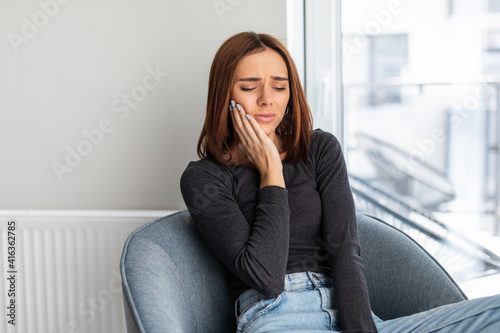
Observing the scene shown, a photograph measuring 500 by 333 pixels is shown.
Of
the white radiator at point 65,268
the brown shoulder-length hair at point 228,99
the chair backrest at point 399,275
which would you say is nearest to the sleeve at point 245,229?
the brown shoulder-length hair at point 228,99

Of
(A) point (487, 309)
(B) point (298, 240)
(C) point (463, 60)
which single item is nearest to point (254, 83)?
(B) point (298, 240)

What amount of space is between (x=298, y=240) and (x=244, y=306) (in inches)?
8.4

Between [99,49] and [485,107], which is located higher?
[99,49]

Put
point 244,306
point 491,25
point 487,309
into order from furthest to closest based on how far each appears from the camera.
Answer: point 491,25
point 244,306
point 487,309

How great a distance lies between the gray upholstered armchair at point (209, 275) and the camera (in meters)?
1.20

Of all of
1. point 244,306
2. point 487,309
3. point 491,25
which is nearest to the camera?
point 487,309

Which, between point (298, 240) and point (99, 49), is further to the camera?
point (99, 49)

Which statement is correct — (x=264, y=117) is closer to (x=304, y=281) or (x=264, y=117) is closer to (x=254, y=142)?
(x=254, y=142)

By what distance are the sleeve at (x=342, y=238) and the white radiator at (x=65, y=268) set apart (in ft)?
2.26

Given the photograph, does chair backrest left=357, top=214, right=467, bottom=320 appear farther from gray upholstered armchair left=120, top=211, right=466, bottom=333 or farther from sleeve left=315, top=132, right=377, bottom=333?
sleeve left=315, top=132, right=377, bottom=333

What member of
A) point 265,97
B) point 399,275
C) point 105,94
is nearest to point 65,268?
point 105,94

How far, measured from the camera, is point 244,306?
4.13 ft

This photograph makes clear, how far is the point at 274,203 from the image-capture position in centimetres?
124

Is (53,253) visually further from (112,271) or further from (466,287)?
(466,287)
